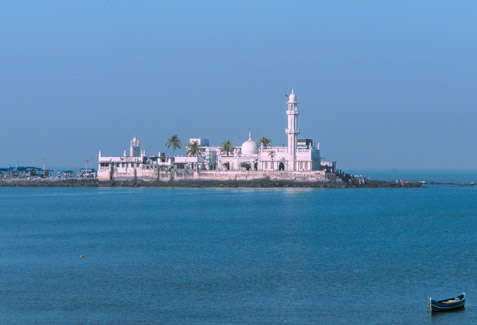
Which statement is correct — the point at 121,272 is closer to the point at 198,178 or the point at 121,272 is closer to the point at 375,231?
the point at 375,231

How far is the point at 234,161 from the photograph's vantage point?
162875mm

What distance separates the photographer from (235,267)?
46156mm

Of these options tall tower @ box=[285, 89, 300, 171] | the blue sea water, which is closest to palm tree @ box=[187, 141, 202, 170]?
tall tower @ box=[285, 89, 300, 171]

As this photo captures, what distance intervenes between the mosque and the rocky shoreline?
151cm

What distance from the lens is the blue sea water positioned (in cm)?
3472

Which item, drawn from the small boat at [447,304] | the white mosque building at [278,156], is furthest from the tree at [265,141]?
the small boat at [447,304]

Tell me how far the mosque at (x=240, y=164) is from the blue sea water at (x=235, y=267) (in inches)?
2492

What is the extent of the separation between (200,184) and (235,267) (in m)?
109

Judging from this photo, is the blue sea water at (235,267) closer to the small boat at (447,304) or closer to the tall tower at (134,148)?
the small boat at (447,304)

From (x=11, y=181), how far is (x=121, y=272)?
133 meters

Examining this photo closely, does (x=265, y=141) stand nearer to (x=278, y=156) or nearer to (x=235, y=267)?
(x=278, y=156)

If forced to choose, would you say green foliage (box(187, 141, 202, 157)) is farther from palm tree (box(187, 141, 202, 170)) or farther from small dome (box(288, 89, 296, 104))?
small dome (box(288, 89, 296, 104))

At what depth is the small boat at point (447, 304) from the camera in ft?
113

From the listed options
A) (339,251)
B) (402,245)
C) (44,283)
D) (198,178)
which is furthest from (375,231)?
(198,178)
